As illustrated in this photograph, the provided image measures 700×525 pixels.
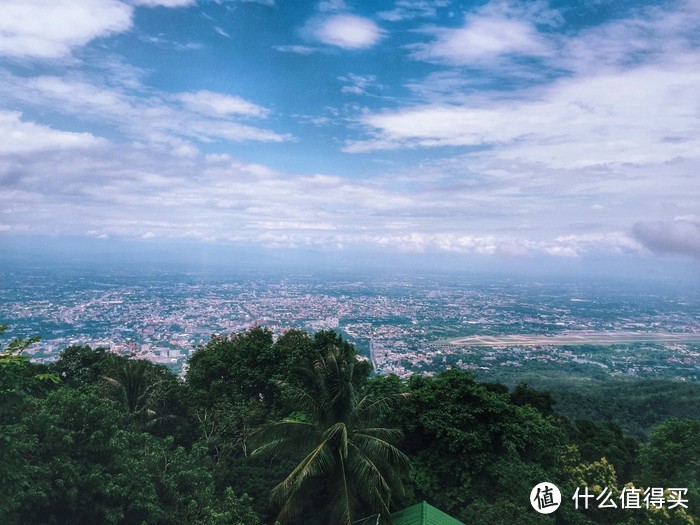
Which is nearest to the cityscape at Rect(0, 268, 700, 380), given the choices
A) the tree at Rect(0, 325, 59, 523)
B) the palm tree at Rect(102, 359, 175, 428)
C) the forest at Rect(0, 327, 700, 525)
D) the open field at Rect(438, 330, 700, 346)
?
the open field at Rect(438, 330, 700, 346)

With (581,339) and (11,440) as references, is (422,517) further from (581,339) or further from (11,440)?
(581,339)

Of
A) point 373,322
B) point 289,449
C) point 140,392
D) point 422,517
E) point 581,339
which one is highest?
point 289,449

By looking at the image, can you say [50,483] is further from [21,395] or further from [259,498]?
[259,498]

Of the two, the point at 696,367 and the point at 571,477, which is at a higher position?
the point at 571,477

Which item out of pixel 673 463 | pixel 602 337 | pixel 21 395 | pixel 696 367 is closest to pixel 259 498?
pixel 21 395

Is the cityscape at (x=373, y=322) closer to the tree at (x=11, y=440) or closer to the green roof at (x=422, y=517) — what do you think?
the tree at (x=11, y=440)

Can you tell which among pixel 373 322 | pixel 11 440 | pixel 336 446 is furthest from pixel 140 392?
pixel 373 322
